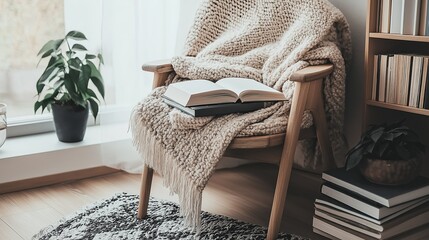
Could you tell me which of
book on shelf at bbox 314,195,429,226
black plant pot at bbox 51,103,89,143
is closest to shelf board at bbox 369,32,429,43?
book on shelf at bbox 314,195,429,226

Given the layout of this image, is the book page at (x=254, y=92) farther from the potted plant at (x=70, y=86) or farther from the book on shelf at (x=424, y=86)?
the potted plant at (x=70, y=86)

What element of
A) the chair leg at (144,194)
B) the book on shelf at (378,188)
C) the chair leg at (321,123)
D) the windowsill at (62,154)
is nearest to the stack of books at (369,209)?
the book on shelf at (378,188)

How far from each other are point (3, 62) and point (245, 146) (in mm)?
1380

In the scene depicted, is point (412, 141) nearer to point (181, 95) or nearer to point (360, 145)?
point (360, 145)

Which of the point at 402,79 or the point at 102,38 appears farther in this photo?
the point at 102,38

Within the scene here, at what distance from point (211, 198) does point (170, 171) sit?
0.49 metres

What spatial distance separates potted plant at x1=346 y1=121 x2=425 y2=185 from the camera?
194 cm

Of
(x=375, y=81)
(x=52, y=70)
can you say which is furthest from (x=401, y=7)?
(x=52, y=70)

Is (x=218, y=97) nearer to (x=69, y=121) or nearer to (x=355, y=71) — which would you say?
(x=355, y=71)

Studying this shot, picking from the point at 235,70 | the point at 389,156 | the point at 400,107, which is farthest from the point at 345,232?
the point at 235,70

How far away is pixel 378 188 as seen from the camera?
1.96m

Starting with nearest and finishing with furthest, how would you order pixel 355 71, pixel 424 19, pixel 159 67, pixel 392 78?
pixel 424 19 → pixel 392 78 → pixel 159 67 → pixel 355 71

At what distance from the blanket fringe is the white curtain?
0.64m

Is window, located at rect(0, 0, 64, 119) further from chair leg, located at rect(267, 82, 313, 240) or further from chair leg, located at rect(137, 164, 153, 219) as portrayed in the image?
chair leg, located at rect(267, 82, 313, 240)
